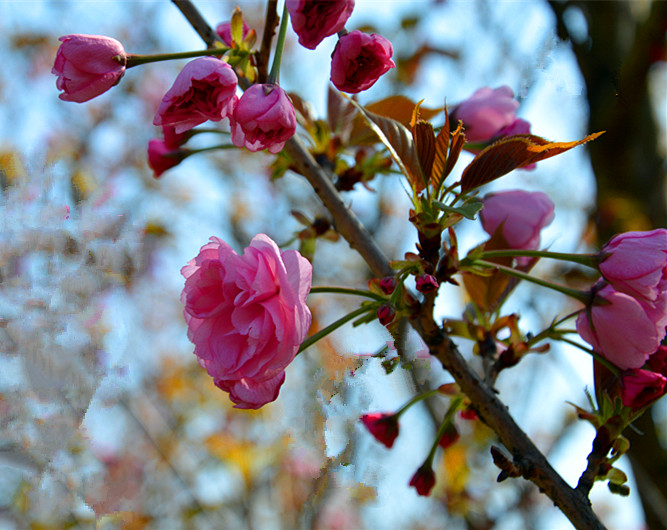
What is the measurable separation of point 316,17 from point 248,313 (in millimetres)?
350

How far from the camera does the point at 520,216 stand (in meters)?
0.87

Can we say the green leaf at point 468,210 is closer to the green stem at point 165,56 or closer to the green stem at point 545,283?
the green stem at point 545,283

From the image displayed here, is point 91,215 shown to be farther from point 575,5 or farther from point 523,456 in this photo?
point 575,5

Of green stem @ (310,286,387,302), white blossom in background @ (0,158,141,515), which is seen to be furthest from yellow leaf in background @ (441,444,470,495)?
green stem @ (310,286,387,302)

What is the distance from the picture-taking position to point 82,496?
1.47 m

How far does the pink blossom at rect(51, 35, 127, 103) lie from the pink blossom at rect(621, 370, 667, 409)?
29.7 inches

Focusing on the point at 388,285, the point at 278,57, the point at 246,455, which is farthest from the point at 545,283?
the point at 246,455

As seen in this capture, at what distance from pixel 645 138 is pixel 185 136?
163 cm

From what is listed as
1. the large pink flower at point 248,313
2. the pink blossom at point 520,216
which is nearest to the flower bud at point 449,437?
the pink blossom at point 520,216

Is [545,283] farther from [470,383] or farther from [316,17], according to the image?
[316,17]

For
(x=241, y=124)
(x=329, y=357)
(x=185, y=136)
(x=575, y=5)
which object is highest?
(x=575, y=5)

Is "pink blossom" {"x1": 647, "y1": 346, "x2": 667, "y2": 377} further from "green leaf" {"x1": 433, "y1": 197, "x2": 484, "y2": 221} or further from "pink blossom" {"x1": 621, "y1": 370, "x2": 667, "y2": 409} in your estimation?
"green leaf" {"x1": 433, "y1": 197, "x2": 484, "y2": 221}

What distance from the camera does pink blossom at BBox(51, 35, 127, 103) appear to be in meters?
0.68

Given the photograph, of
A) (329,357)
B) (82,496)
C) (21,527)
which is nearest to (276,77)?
(329,357)
